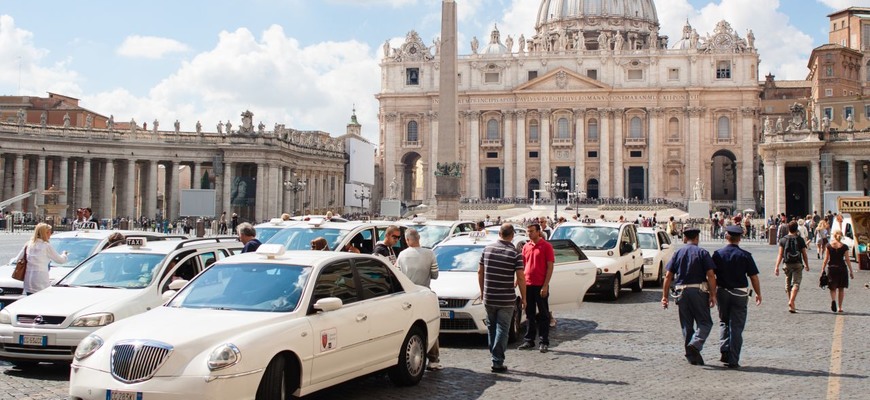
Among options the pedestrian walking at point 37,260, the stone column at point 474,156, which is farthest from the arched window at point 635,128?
the pedestrian walking at point 37,260

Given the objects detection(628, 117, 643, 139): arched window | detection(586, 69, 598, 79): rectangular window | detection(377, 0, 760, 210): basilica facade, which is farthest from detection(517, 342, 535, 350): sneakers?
detection(586, 69, 598, 79): rectangular window

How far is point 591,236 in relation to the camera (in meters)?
21.7

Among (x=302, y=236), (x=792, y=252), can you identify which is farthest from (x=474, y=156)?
(x=302, y=236)

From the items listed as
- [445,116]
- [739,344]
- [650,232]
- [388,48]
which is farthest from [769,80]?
[739,344]

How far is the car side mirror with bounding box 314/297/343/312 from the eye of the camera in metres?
8.92

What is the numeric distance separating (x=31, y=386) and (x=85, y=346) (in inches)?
110

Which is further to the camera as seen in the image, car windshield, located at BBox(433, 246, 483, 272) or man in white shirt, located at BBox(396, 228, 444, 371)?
car windshield, located at BBox(433, 246, 483, 272)

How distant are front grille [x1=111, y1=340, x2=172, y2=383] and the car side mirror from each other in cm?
161

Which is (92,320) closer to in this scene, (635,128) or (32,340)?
(32,340)

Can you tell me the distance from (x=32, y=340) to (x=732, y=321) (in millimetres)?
8619

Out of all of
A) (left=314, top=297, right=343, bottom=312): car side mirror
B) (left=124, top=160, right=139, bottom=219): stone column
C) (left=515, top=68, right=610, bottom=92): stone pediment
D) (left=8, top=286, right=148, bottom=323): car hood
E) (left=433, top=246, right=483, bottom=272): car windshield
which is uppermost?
(left=515, top=68, right=610, bottom=92): stone pediment

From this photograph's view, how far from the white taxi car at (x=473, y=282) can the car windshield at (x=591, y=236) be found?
12.0ft

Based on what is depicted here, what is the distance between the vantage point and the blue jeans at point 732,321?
1171cm

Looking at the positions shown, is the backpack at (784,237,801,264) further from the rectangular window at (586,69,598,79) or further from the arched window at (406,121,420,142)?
the arched window at (406,121,420,142)
